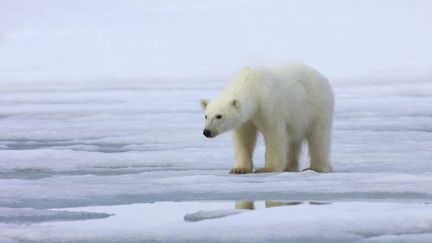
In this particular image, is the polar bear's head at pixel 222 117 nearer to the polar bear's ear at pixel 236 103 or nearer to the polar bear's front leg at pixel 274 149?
the polar bear's ear at pixel 236 103

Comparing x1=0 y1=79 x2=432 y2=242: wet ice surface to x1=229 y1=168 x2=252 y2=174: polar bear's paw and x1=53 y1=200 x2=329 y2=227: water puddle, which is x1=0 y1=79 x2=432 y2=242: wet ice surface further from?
x1=229 y1=168 x2=252 y2=174: polar bear's paw

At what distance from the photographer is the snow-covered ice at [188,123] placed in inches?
154

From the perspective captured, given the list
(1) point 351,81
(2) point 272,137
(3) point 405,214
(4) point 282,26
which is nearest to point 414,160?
(2) point 272,137

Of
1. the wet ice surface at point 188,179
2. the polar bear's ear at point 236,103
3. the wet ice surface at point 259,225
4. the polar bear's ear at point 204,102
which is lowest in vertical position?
the wet ice surface at point 259,225

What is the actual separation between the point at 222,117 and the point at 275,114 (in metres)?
0.38

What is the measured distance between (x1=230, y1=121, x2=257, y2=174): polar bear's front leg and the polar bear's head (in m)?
0.22

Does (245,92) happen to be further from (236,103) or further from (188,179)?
(188,179)

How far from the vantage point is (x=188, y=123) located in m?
9.67

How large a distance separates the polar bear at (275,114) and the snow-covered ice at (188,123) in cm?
30

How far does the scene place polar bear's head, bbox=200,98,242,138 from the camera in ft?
19.1

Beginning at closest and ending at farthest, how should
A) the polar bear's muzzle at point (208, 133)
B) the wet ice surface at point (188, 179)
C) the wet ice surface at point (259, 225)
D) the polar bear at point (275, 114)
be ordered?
the wet ice surface at point (259, 225) < the wet ice surface at point (188, 179) < the polar bear's muzzle at point (208, 133) < the polar bear at point (275, 114)

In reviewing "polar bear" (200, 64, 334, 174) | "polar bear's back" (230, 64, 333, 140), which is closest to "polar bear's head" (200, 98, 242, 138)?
"polar bear" (200, 64, 334, 174)

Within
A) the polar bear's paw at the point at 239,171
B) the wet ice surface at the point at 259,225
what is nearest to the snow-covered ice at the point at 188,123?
the wet ice surface at the point at 259,225

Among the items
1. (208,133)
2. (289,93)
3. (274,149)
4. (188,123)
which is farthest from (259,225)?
(188,123)
